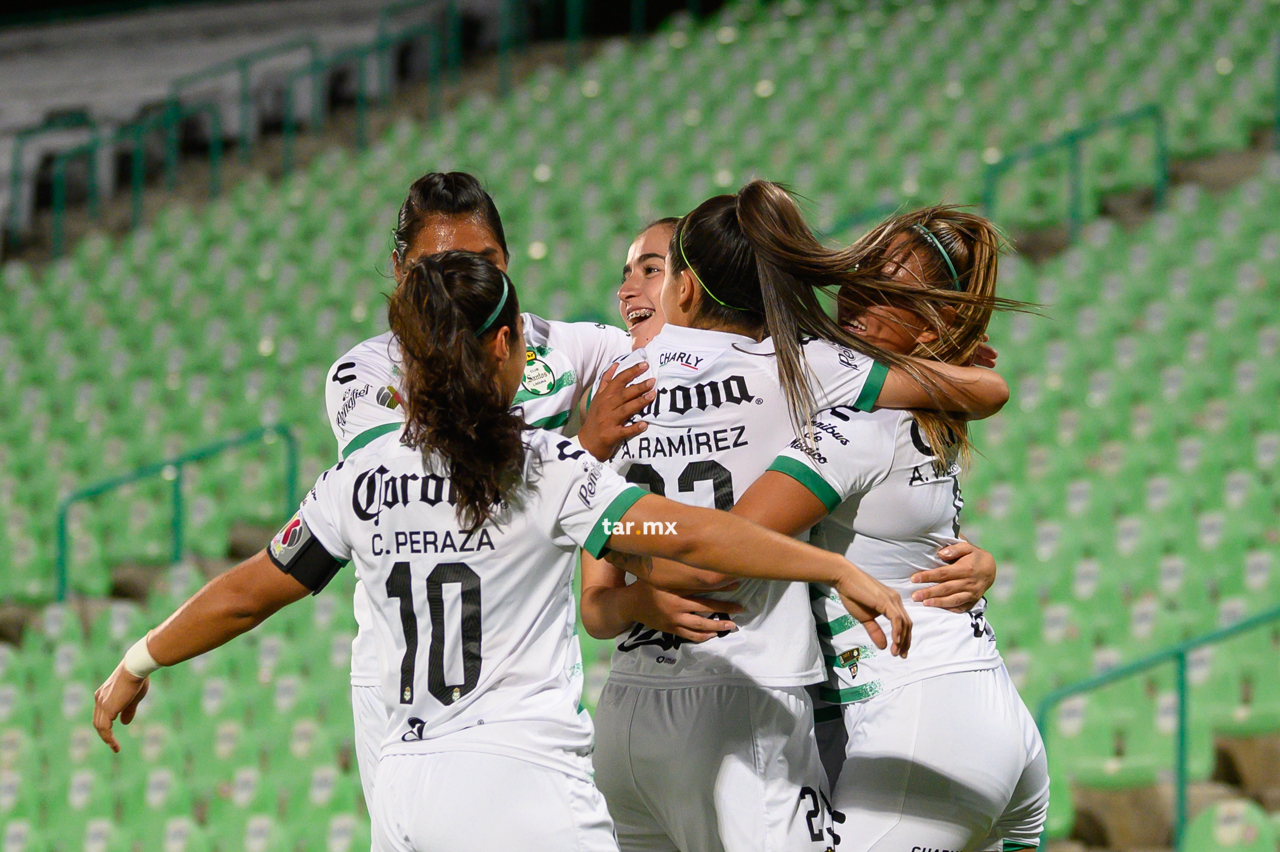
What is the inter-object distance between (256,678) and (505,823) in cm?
491

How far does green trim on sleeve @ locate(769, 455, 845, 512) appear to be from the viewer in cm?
251

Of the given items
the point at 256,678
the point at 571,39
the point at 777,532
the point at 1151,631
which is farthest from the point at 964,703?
the point at 571,39

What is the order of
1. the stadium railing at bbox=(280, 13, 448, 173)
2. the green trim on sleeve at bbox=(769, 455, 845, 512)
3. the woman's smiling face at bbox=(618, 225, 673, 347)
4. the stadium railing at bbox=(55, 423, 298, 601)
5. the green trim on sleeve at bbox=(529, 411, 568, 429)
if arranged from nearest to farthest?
the green trim on sleeve at bbox=(769, 455, 845, 512), the green trim on sleeve at bbox=(529, 411, 568, 429), the woman's smiling face at bbox=(618, 225, 673, 347), the stadium railing at bbox=(55, 423, 298, 601), the stadium railing at bbox=(280, 13, 448, 173)

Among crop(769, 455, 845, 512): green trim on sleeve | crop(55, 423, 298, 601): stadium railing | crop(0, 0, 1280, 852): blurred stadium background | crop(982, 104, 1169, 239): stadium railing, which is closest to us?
crop(769, 455, 845, 512): green trim on sleeve

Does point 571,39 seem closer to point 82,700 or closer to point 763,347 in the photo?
point 82,700

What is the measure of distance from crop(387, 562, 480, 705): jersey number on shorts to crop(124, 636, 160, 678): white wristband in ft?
1.62

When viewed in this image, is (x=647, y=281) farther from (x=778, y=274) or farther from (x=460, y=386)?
(x=460, y=386)

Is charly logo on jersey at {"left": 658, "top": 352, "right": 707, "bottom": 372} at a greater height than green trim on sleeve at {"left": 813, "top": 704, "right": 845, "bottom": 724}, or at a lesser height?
greater

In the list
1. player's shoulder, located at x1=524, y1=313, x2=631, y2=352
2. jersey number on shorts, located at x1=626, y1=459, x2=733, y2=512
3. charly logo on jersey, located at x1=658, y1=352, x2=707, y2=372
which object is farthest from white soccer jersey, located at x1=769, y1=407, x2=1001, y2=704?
player's shoulder, located at x1=524, y1=313, x2=631, y2=352

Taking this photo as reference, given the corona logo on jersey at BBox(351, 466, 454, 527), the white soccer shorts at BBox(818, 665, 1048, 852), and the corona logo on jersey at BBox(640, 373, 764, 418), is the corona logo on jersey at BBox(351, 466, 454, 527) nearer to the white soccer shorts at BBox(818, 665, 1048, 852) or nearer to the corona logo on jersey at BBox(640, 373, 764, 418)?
the corona logo on jersey at BBox(640, 373, 764, 418)

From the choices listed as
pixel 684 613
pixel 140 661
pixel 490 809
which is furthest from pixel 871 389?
pixel 140 661

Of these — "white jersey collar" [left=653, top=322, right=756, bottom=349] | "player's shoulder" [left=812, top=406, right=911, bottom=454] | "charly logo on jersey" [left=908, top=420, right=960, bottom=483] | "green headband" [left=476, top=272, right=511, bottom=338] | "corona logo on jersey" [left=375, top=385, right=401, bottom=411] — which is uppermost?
"green headband" [left=476, top=272, right=511, bottom=338]

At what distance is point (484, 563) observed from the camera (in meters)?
2.32

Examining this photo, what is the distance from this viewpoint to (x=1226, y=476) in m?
7.18
